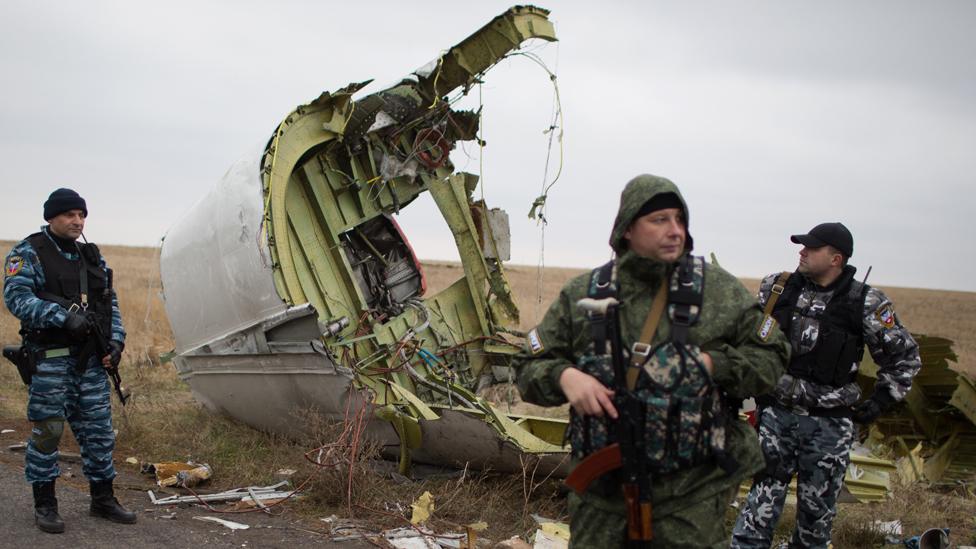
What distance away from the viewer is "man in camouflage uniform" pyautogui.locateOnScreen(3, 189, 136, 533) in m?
4.86

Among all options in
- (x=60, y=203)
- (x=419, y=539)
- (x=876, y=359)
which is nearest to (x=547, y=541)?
(x=419, y=539)

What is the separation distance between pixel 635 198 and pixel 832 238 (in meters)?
2.12

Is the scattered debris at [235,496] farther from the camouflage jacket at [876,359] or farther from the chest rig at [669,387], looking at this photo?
the chest rig at [669,387]

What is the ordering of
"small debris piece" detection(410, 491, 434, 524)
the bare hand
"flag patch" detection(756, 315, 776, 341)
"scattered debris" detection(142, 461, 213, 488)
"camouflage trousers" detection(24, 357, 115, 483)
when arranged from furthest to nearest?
"scattered debris" detection(142, 461, 213, 488) < "small debris piece" detection(410, 491, 434, 524) < "camouflage trousers" detection(24, 357, 115, 483) < "flag patch" detection(756, 315, 776, 341) < the bare hand

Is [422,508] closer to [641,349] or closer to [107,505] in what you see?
[107,505]

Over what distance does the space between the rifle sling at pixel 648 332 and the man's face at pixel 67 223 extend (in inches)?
149

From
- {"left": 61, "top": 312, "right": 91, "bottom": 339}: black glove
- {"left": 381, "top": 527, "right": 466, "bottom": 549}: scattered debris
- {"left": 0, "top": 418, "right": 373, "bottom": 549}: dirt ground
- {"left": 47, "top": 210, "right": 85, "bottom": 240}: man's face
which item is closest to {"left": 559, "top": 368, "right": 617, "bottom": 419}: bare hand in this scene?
{"left": 381, "top": 527, "right": 466, "bottom": 549}: scattered debris

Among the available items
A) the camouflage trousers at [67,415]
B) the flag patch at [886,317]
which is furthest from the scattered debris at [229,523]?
the flag patch at [886,317]

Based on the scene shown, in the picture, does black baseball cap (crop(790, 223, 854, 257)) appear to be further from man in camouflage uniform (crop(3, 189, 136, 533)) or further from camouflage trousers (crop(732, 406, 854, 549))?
man in camouflage uniform (crop(3, 189, 136, 533))

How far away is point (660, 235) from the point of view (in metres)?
2.71

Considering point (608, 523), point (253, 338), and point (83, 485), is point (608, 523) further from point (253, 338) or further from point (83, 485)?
point (83, 485)

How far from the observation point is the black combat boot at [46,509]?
4.84m

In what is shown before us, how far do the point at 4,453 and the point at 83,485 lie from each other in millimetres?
1279

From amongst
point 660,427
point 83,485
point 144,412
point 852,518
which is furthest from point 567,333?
point 144,412
